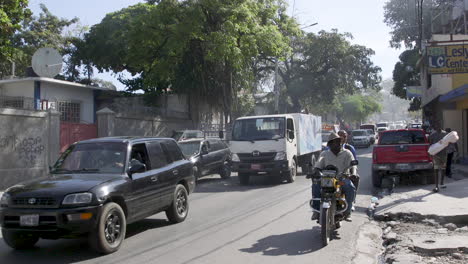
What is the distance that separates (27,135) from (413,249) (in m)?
14.1

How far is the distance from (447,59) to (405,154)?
16.5 ft

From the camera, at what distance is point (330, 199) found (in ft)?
23.5

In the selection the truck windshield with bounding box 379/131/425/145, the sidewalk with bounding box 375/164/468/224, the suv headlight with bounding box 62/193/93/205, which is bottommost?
the sidewalk with bounding box 375/164/468/224

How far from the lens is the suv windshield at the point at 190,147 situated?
17125 mm

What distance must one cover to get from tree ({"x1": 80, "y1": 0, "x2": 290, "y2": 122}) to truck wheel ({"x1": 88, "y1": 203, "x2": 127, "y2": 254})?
17129 millimetres

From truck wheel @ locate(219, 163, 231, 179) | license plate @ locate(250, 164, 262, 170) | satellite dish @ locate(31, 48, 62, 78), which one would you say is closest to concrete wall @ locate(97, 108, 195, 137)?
satellite dish @ locate(31, 48, 62, 78)

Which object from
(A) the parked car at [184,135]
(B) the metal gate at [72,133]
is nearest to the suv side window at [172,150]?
(B) the metal gate at [72,133]

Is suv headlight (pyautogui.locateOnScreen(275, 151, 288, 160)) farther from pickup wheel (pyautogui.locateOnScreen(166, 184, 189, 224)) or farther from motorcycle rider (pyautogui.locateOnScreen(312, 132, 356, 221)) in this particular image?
motorcycle rider (pyautogui.locateOnScreen(312, 132, 356, 221))

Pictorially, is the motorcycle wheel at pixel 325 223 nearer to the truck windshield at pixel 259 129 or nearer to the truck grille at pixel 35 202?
the truck grille at pixel 35 202

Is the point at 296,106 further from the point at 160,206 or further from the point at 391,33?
the point at 160,206

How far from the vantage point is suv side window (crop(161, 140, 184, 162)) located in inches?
365

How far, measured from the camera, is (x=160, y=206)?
8492 millimetres

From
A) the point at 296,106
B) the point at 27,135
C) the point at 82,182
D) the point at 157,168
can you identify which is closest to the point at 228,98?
the point at 27,135

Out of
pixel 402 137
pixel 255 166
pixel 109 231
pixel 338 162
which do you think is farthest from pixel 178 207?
pixel 402 137
